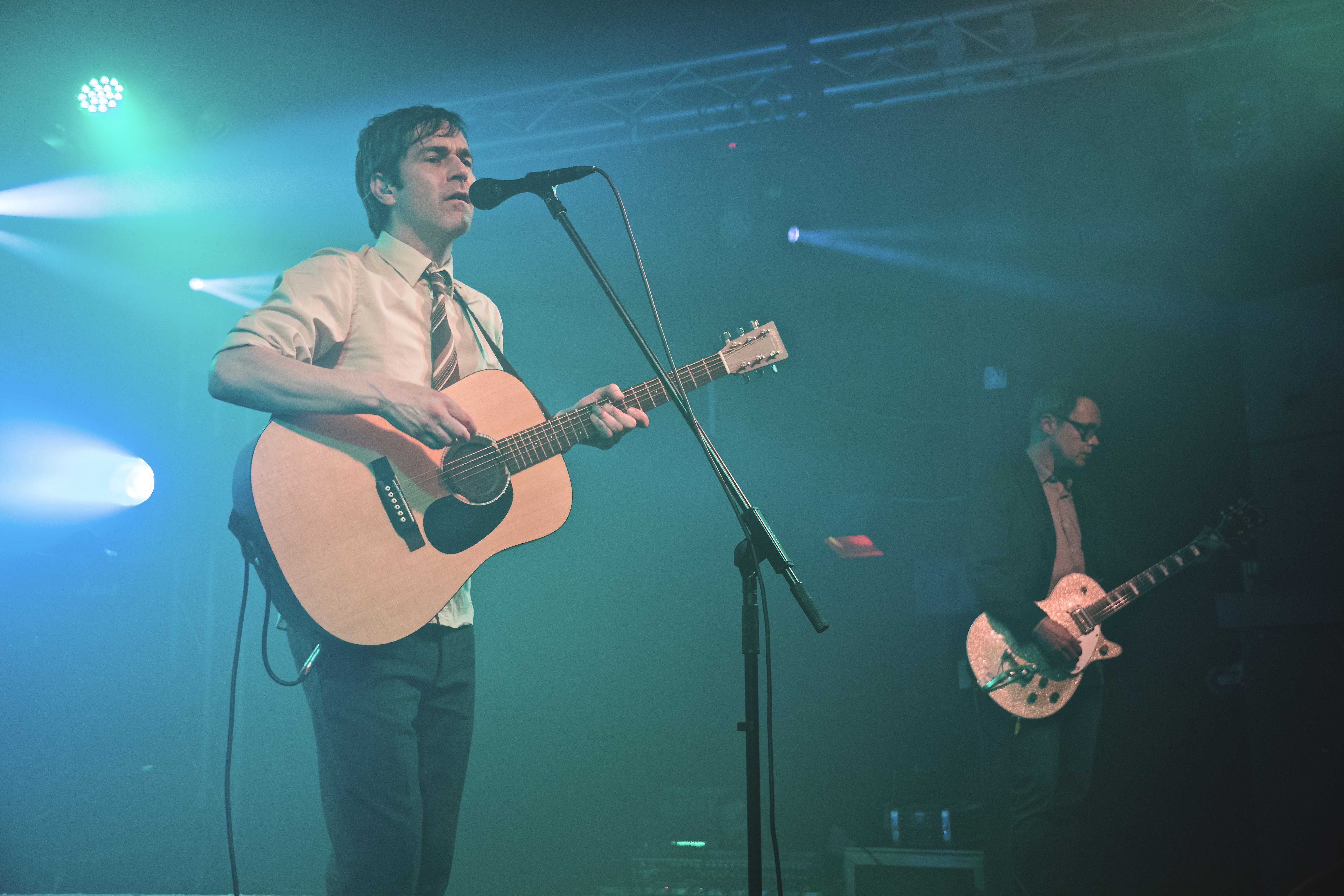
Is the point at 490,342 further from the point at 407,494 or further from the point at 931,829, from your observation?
the point at 931,829

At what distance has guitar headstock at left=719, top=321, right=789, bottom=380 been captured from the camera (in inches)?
92.7

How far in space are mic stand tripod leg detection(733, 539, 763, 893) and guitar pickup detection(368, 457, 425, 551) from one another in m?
0.86

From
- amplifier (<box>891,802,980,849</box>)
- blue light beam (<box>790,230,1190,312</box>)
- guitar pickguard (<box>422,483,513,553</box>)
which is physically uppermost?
blue light beam (<box>790,230,1190,312</box>)

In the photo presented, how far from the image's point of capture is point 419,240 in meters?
2.40

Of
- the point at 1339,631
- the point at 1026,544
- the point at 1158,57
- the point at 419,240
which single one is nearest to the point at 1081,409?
the point at 1026,544

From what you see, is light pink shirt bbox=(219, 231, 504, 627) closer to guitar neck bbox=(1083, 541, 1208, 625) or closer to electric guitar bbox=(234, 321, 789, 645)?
electric guitar bbox=(234, 321, 789, 645)

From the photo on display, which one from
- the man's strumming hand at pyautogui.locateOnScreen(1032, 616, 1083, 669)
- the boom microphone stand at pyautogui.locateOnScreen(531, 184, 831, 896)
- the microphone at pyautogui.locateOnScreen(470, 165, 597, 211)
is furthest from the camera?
the man's strumming hand at pyautogui.locateOnScreen(1032, 616, 1083, 669)

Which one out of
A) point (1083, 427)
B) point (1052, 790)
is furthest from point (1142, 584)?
point (1052, 790)

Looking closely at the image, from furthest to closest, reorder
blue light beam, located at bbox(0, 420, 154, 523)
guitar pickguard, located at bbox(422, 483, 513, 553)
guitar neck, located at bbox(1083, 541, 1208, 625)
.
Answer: blue light beam, located at bbox(0, 420, 154, 523)
guitar neck, located at bbox(1083, 541, 1208, 625)
guitar pickguard, located at bbox(422, 483, 513, 553)

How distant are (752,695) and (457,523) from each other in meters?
0.91

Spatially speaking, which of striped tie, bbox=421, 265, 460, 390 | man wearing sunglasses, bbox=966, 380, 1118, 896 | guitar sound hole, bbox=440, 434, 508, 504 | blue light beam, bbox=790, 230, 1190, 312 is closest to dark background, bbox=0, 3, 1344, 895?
blue light beam, bbox=790, 230, 1190, 312

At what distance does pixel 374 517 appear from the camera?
2.01m

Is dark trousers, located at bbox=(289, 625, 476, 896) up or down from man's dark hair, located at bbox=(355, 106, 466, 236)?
down

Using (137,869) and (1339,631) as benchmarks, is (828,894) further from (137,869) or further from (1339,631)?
(137,869)
